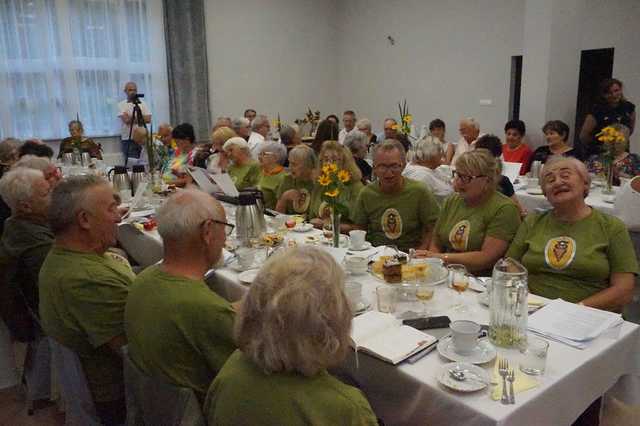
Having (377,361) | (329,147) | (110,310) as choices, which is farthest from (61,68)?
(377,361)

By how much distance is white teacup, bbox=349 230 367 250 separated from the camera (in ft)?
8.36

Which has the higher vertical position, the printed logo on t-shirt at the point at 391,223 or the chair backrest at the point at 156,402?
the printed logo on t-shirt at the point at 391,223

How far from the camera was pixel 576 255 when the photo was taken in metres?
2.12

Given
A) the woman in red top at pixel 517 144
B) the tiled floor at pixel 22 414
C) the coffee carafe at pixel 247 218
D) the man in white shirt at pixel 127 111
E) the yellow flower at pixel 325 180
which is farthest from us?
the man in white shirt at pixel 127 111

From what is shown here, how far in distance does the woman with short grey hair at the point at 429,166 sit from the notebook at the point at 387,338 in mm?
2164

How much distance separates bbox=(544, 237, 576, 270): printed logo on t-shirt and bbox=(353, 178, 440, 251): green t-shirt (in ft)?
2.75

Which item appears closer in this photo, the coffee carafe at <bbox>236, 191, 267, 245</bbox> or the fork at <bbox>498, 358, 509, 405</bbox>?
the fork at <bbox>498, 358, 509, 405</bbox>

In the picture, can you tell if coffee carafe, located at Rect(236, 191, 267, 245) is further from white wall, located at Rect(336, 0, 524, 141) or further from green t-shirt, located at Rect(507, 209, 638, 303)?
white wall, located at Rect(336, 0, 524, 141)

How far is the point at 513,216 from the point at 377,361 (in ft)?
4.27

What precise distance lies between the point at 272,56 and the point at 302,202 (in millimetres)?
6631

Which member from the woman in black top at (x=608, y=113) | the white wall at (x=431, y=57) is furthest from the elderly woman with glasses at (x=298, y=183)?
the white wall at (x=431, y=57)

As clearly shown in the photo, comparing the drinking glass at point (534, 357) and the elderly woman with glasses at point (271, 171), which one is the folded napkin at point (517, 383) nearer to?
the drinking glass at point (534, 357)

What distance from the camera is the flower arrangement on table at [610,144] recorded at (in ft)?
12.7

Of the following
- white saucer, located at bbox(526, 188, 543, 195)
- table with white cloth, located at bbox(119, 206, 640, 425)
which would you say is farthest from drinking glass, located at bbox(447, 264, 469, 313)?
white saucer, located at bbox(526, 188, 543, 195)
